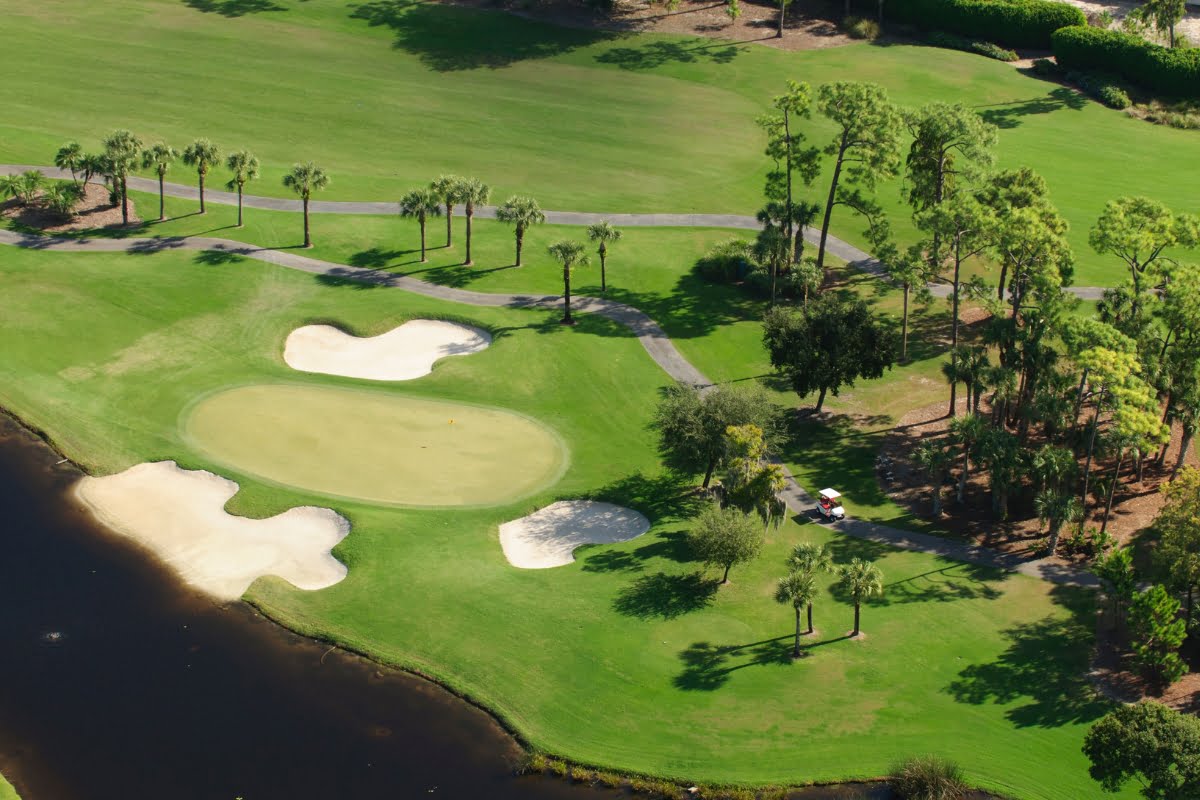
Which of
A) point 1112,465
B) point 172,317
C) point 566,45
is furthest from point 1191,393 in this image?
point 566,45

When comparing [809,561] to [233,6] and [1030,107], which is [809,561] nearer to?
[1030,107]

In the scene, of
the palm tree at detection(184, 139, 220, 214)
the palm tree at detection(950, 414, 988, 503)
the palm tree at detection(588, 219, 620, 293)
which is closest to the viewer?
the palm tree at detection(950, 414, 988, 503)

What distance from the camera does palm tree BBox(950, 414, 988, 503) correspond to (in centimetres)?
7231

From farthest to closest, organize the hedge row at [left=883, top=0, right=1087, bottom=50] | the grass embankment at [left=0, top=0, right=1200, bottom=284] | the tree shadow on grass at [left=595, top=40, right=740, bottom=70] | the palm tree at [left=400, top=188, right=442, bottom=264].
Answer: the hedge row at [left=883, top=0, right=1087, bottom=50] → the tree shadow on grass at [left=595, top=40, right=740, bottom=70] → the grass embankment at [left=0, top=0, right=1200, bottom=284] → the palm tree at [left=400, top=188, right=442, bottom=264]

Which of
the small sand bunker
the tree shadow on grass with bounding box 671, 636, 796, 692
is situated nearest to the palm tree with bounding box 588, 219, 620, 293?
the small sand bunker

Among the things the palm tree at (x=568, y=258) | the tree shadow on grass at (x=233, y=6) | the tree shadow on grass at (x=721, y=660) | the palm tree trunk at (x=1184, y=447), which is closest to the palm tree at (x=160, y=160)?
the palm tree at (x=568, y=258)

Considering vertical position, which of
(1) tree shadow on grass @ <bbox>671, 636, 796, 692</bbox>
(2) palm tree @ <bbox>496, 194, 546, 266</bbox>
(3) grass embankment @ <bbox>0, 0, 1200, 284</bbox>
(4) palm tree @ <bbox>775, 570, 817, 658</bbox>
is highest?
(3) grass embankment @ <bbox>0, 0, 1200, 284</bbox>

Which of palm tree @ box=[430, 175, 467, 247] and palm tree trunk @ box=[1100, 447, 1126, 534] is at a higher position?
palm tree @ box=[430, 175, 467, 247]

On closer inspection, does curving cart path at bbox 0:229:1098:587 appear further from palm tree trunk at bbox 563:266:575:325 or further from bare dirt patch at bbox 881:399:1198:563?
bare dirt patch at bbox 881:399:1198:563

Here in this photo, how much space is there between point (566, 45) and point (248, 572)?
285 feet

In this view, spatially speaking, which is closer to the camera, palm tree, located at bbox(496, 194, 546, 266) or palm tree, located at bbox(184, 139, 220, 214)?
palm tree, located at bbox(496, 194, 546, 266)

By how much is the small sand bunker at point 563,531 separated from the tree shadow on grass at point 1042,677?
21320 mm

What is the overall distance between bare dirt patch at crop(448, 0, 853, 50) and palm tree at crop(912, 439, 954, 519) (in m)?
76.6

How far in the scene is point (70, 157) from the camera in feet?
347
